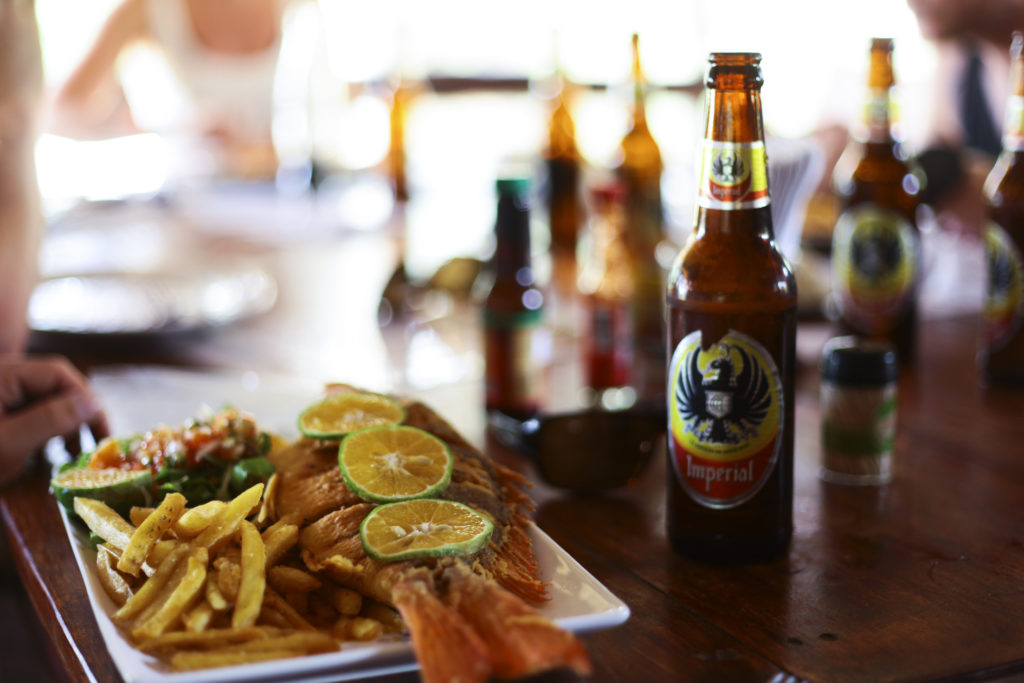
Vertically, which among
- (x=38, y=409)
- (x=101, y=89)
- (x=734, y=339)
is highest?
(x=101, y=89)

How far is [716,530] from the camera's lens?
34.1 inches

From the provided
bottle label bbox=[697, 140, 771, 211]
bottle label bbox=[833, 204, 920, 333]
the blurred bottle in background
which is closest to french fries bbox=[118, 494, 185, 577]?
bottle label bbox=[697, 140, 771, 211]

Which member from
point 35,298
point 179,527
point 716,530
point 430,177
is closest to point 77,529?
point 179,527

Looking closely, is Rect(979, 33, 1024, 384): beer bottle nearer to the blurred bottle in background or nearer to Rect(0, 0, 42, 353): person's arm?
Rect(0, 0, 42, 353): person's arm

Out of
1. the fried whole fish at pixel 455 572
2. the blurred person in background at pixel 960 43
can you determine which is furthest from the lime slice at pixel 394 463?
the blurred person in background at pixel 960 43

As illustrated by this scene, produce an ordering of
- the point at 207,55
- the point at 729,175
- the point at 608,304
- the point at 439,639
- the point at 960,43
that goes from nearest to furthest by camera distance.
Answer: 1. the point at 439,639
2. the point at 729,175
3. the point at 608,304
4. the point at 960,43
5. the point at 207,55

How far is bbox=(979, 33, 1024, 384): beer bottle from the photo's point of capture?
1.30 m

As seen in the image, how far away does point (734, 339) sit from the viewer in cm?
82

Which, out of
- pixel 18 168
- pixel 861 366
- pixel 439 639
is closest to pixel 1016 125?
pixel 861 366

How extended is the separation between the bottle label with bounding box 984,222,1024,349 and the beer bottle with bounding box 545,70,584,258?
3.90 ft

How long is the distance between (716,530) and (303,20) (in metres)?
5.06

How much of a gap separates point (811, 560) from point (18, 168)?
1199 mm

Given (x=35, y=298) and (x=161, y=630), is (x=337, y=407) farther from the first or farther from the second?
(x=35, y=298)

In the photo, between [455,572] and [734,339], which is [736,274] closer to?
[734,339]
